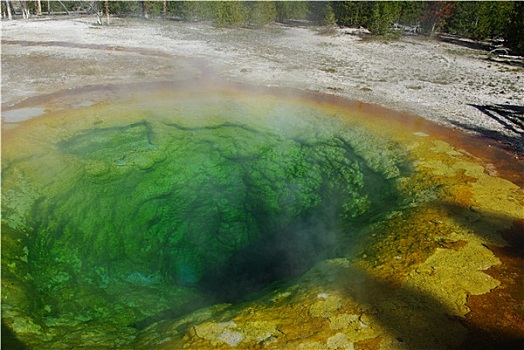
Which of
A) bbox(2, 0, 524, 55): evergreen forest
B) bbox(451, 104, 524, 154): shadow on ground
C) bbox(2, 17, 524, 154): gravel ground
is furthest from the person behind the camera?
bbox(2, 0, 524, 55): evergreen forest

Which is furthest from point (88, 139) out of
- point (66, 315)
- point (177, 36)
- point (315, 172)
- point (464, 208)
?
point (177, 36)

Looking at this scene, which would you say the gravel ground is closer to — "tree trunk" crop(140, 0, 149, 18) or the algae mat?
the algae mat

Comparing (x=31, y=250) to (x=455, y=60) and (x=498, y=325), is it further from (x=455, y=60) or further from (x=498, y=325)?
(x=455, y=60)

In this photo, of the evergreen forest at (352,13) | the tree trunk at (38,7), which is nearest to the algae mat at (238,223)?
the evergreen forest at (352,13)

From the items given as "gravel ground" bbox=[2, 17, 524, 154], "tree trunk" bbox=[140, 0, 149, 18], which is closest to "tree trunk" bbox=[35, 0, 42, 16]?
"gravel ground" bbox=[2, 17, 524, 154]

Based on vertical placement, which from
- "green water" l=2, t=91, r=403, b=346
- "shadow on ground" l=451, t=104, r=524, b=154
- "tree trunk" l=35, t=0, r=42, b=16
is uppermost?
"tree trunk" l=35, t=0, r=42, b=16

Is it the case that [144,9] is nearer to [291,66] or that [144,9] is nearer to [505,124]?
[291,66]

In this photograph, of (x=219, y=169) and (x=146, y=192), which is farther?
(x=219, y=169)
